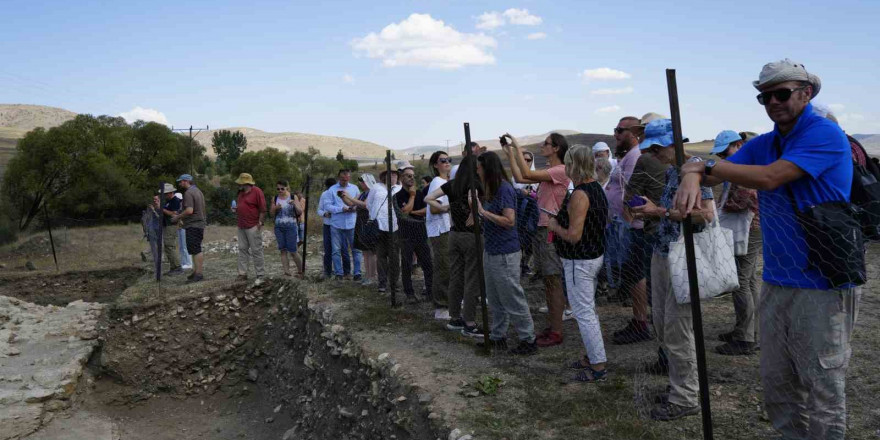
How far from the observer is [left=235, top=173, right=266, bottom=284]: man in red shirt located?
9438 mm

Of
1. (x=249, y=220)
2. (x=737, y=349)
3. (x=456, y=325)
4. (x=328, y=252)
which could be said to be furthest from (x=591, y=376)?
(x=249, y=220)

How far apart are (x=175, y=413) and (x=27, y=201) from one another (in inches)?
1234

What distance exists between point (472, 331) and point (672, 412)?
8.32 ft

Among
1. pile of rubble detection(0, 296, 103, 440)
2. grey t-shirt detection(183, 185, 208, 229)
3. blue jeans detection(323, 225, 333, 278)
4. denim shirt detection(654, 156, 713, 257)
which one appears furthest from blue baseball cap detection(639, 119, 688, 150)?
grey t-shirt detection(183, 185, 208, 229)

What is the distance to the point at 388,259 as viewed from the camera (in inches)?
317

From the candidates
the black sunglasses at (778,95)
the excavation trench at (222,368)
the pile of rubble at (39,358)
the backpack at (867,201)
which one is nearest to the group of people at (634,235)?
the black sunglasses at (778,95)

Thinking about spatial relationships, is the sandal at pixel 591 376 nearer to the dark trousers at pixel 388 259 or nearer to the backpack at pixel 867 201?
the backpack at pixel 867 201

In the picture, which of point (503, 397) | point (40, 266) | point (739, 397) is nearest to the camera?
point (739, 397)

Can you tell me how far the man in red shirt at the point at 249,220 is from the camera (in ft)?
31.0

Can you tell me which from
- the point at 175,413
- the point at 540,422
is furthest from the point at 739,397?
the point at 175,413

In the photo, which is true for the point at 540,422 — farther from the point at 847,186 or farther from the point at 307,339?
the point at 307,339

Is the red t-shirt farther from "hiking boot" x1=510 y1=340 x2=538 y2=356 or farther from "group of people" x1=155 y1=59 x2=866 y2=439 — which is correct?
"hiking boot" x1=510 y1=340 x2=538 y2=356

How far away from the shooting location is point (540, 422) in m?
4.03

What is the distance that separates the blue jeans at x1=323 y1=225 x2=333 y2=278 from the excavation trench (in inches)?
25.1
